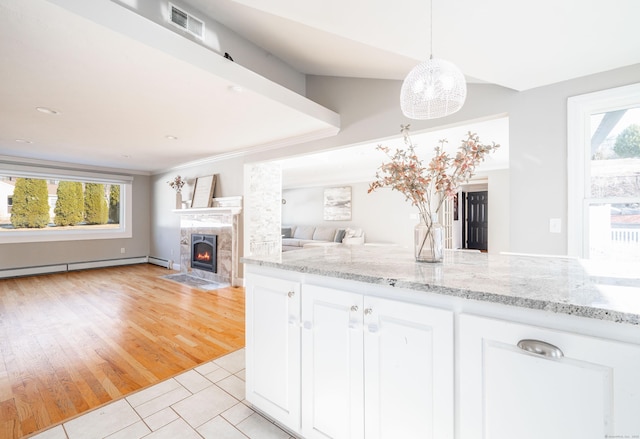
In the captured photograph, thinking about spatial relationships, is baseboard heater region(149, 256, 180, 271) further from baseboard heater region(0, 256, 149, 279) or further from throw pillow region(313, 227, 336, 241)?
throw pillow region(313, 227, 336, 241)

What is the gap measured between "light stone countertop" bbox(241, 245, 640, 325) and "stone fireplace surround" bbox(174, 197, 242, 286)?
336 cm

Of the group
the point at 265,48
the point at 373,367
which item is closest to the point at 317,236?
the point at 265,48

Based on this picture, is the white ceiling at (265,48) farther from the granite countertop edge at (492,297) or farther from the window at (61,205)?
the window at (61,205)

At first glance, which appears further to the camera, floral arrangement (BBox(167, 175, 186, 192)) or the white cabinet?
floral arrangement (BBox(167, 175, 186, 192))

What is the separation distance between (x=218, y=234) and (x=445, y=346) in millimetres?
4784

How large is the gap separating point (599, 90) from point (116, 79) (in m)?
3.69

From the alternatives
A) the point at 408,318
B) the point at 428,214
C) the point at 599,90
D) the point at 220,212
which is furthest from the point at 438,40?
the point at 220,212

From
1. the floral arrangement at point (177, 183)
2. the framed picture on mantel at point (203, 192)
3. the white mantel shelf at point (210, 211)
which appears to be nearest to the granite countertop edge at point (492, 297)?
the white mantel shelf at point (210, 211)

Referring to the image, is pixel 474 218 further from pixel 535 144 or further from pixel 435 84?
pixel 435 84

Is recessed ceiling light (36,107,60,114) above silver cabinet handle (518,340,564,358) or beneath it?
above

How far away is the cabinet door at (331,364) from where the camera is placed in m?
1.27

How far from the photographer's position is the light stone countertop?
82 cm

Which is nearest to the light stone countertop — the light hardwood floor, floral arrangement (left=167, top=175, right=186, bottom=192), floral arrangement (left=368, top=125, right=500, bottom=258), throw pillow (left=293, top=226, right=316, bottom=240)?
floral arrangement (left=368, top=125, right=500, bottom=258)

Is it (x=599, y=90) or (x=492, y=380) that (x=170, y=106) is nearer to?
(x=492, y=380)
